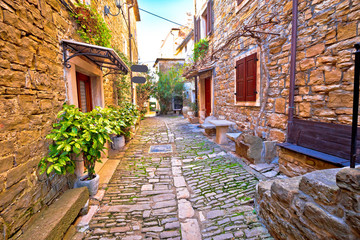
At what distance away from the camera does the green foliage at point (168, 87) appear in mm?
15211

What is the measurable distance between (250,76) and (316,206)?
3975 millimetres

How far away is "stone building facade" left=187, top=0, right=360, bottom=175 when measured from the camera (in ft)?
8.50

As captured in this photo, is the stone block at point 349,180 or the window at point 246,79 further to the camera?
the window at point 246,79

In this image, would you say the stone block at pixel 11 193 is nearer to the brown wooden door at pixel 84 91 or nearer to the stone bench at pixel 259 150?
the brown wooden door at pixel 84 91

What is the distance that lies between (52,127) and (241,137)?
371cm

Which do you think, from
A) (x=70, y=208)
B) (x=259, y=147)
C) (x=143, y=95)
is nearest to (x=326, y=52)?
(x=259, y=147)

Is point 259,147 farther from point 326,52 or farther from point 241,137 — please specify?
point 326,52

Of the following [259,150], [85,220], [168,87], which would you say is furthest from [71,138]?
[168,87]

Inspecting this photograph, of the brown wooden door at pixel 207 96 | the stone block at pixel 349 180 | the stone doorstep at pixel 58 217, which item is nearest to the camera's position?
the stone block at pixel 349 180

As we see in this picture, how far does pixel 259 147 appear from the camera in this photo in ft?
12.6

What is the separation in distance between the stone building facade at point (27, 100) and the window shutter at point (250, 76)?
4340mm

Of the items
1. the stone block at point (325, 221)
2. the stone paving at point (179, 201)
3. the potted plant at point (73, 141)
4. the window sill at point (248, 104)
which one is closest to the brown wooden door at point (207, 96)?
the window sill at point (248, 104)

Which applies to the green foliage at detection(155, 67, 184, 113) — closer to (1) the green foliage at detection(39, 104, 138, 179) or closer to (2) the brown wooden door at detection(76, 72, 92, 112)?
(2) the brown wooden door at detection(76, 72, 92, 112)

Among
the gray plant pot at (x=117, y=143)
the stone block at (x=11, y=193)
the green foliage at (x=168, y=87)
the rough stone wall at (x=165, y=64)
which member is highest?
the rough stone wall at (x=165, y=64)
